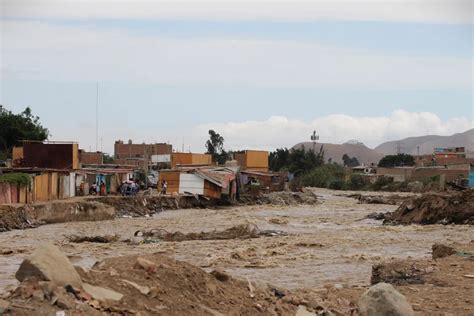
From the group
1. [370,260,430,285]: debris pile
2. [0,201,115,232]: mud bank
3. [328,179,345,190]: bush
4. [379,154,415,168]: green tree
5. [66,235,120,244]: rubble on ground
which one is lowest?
[328,179,345,190]: bush

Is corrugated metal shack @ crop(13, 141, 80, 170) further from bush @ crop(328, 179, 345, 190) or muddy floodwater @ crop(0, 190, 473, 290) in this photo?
bush @ crop(328, 179, 345, 190)

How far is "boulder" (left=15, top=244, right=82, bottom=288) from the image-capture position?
8047 mm

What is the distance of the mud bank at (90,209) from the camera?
3106 cm

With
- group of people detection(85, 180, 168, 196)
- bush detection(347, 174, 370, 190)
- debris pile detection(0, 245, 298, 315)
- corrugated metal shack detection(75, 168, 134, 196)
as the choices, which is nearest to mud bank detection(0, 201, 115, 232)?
group of people detection(85, 180, 168, 196)

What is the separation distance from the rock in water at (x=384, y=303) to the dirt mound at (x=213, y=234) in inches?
702

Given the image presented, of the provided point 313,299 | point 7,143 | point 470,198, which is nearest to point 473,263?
point 313,299

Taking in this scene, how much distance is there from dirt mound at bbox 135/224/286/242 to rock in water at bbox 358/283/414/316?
17.8 metres

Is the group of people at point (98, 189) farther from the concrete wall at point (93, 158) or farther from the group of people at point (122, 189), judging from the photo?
the concrete wall at point (93, 158)

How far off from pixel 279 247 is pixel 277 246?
36 centimetres


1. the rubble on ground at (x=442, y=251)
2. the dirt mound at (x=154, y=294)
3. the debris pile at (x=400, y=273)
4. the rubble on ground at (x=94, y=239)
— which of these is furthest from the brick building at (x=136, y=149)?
the dirt mound at (x=154, y=294)

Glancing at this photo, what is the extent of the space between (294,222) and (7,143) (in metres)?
34.0

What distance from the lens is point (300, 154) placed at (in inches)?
4090

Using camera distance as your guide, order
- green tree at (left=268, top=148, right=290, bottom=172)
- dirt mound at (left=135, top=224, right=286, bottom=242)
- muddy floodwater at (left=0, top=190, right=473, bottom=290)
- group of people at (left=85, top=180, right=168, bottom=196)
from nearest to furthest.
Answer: muddy floodwater at (left=0, top=190, right=473, bottom=290) < dirt mound at (left=135, top=224, right=286, bottom=242) < group of people at (left=85, top=180, right=168, bottom=196) < green tree at (left=268, top=148, right=290, bottom=172)

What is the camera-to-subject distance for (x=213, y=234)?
29.0 metres
